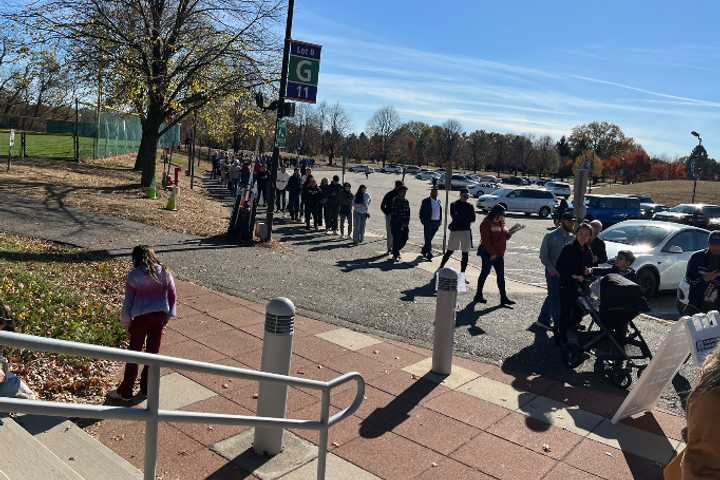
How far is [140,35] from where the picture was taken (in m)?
19.2

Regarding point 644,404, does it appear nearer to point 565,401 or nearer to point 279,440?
point 565,401

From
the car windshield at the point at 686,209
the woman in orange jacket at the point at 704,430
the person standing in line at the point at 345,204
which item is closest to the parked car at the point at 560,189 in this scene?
the car windshield at the point at 686,209

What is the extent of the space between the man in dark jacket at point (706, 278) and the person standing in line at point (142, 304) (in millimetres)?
6725

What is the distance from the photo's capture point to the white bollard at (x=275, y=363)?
15.1 ft

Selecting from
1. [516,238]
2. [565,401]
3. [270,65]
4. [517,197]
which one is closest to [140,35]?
[270,65]

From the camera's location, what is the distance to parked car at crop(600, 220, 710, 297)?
11992 mm

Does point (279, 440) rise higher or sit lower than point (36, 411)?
lower

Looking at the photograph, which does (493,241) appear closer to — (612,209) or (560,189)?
(612,209)

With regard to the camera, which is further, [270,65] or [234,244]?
[270,65]

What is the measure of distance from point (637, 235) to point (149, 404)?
12.0m

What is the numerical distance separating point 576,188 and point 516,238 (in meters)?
13.2

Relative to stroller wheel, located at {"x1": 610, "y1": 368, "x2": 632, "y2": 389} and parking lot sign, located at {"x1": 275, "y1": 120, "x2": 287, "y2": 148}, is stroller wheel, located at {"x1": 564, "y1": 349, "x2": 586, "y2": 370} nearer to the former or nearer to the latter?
stroller wheel, located at {"x1": 610, "y1": 368, "x2": 632, "y2": 389}

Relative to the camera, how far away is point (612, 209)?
28.8 metres

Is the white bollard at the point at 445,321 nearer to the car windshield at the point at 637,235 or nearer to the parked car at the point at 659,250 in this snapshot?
the parked car at the point at 659,250
